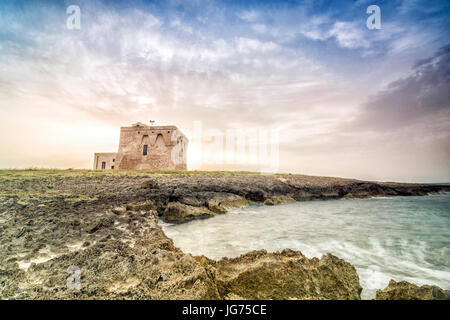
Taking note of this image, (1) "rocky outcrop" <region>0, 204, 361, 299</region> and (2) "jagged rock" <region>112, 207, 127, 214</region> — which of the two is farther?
(2) "jagged rock" <region>112, 207, 127, 214</region>

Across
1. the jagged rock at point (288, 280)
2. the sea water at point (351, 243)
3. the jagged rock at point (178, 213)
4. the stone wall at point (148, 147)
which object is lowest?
the sea water at point (351, 243)

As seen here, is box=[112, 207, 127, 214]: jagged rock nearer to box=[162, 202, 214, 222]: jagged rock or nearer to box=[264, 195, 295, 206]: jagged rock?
box=[162, 202, 214, 222]: jagged rock

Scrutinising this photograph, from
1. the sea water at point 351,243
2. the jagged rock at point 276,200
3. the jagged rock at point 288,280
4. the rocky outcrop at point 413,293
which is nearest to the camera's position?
the rocky outcrop at point 413,293

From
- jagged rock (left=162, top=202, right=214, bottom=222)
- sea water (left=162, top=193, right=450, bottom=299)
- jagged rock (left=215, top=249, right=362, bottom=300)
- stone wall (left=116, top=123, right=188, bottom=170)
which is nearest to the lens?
jagged rock (left=215, top=249, right=362, bottom=300)

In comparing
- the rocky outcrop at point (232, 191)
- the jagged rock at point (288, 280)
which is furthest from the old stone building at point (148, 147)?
the jagged rock at point (288, 280)

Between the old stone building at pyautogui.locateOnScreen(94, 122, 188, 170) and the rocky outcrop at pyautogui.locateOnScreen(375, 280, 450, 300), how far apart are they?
28.6 meters

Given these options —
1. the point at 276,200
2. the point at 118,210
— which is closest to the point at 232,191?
the point at 276,200

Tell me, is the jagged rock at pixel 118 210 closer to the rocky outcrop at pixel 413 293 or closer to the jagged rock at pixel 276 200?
the rocky outcrop at pixel 413 293

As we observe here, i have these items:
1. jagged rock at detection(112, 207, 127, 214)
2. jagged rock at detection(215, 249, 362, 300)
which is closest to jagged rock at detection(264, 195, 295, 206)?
jagged rock at detection(112, 207, 127, 214)

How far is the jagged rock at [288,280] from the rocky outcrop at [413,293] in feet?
1.59

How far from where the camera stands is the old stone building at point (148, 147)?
2986 centimetres

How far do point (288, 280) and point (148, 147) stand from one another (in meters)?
30.3

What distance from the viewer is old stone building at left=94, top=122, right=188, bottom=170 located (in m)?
29.9
